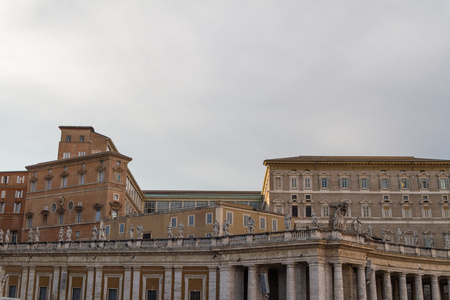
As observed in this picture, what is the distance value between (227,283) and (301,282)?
6964 millimetres

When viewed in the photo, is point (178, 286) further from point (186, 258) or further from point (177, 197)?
point (177, 197)

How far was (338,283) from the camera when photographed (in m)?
42.1

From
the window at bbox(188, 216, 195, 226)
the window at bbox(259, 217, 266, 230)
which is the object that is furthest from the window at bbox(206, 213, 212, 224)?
the window at bbox(259, 217, 266, 230)

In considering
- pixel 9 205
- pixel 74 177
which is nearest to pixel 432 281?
pixel 74 177

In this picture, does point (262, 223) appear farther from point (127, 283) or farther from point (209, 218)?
point (127, 283)

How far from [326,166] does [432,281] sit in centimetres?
3518

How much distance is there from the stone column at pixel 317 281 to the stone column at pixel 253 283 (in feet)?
17.8

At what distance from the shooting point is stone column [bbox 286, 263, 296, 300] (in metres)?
43.0

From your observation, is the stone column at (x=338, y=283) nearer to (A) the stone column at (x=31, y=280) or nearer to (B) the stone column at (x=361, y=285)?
(B) the stone column at (x=361, y=285)

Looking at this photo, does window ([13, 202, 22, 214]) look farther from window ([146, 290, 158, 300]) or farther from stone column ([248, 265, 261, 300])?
stone column ([248, 265, 261, 300])

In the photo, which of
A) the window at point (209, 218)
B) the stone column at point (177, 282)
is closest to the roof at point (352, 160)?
the window at point (209, 218)

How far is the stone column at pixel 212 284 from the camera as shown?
158 ft

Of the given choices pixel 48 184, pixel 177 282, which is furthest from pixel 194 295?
pixel 48 184

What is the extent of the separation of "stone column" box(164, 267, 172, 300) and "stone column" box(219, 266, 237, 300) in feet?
17.7
